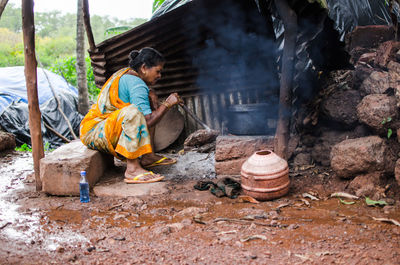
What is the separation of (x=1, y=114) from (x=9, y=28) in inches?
852

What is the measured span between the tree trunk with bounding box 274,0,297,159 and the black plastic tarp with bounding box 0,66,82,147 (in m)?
5.49

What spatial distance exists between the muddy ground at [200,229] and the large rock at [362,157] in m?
0.17

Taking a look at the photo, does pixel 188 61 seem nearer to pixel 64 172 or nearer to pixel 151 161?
pixel 151 161

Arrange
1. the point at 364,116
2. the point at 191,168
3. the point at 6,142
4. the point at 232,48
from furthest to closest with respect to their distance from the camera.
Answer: the point at 6,142 → the point at 232,48 → the point at 191,168 → the point at 364,116

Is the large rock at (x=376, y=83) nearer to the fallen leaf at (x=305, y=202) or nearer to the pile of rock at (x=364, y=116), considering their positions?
the pile of rock at (x=364, y=116)

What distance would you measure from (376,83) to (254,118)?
1412 mm

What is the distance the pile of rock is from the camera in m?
2.91

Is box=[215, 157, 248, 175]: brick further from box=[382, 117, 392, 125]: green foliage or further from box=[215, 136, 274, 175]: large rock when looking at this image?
box=[382, 117, 392, 125]: green foliage

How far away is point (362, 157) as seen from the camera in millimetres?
2943

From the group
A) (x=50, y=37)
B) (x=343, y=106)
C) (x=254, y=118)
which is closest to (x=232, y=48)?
(x=254, y=118)

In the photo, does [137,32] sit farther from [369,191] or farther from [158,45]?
[369,191]

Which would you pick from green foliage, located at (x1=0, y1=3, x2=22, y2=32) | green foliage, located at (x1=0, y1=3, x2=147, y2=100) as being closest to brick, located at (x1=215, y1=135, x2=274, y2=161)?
A: green foliage, located at (x1=0, y1=3, x2=147, y2=100)

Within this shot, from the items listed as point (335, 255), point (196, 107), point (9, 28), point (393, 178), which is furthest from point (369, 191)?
point (9, 28)

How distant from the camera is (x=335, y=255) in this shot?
191cm
